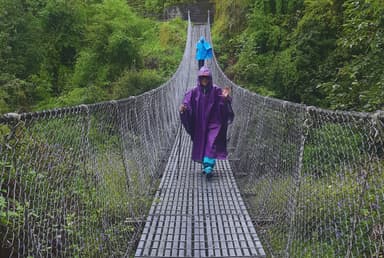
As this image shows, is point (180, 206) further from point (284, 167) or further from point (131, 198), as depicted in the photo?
point (284, 167)

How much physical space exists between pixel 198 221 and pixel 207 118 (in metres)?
1.17

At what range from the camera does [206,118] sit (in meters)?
3.67

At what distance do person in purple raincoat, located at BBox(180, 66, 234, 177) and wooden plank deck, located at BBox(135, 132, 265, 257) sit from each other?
0.25 metres

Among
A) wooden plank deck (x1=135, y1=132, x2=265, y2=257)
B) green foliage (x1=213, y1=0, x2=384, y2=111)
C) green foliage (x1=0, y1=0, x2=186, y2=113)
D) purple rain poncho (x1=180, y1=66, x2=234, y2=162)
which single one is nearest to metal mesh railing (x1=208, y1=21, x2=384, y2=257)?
wooden plank deck (x1=135, y1=132, x2=265, y2=257)

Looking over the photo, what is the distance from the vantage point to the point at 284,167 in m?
2.81

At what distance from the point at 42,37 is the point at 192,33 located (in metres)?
5.32

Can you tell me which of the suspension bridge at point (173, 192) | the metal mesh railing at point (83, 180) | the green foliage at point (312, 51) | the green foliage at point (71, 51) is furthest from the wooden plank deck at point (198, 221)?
the green foliage at point (71, 51)

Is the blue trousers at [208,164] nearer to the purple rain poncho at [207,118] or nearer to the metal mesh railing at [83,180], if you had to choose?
the purple rain poncho at [207,118]

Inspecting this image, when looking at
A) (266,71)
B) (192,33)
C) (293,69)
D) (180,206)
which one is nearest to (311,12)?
(293,69)

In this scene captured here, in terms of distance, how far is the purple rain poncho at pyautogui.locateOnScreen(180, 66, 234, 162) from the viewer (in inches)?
143

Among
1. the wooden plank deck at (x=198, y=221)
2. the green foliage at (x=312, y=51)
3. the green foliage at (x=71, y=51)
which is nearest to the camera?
the wooden plank deck at (x=198, y=221)

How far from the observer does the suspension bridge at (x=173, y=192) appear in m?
2.04

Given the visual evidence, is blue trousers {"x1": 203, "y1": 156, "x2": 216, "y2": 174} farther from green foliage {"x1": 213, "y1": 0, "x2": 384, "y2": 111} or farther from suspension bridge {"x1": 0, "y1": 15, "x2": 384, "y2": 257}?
green foliage {"x1": 213, "y1": 0, "x2": 384, "y2": 111}

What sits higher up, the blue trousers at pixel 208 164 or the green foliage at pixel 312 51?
the green foliage at pixel 312 51
